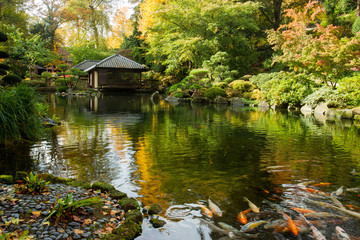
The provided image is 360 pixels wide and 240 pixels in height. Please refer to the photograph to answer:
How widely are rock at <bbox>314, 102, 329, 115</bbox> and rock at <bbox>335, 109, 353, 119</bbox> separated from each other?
103 centimetres

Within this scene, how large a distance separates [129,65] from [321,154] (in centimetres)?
2732

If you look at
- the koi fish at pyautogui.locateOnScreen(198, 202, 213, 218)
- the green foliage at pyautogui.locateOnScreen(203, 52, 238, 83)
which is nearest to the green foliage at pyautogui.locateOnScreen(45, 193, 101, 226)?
the koi fish at pyautogui.locateOnScreen(198, 202, 213, 218)

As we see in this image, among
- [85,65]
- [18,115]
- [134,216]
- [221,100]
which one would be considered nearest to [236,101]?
[221,100]

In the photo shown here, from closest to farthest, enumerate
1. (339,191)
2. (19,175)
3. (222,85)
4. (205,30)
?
(19,175) → (339,191) → (222,85) → (205,30)

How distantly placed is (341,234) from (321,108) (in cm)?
1353

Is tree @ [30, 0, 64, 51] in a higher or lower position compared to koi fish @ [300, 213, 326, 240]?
higher

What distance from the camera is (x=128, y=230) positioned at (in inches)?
111

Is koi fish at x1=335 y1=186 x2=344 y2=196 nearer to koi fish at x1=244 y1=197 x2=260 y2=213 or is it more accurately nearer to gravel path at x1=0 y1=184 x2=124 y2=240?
koi fish at x1=244 y1=197 x2=260 y2=213

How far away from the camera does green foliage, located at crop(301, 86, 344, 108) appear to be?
1414 cm

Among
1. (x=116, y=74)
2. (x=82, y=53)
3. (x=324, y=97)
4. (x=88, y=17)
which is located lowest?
(x=324, y=97)

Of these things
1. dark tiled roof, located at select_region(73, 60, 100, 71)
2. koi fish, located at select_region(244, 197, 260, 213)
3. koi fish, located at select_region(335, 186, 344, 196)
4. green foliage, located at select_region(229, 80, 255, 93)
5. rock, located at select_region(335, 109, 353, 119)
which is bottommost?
koi fish, located at select_region(244, 197, 260, 213)

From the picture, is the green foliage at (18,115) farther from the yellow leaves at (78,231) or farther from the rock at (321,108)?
the rock at (321,108)

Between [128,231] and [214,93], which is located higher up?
[214,93]

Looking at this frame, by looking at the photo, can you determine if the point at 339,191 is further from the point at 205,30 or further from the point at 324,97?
the point at 205,30
